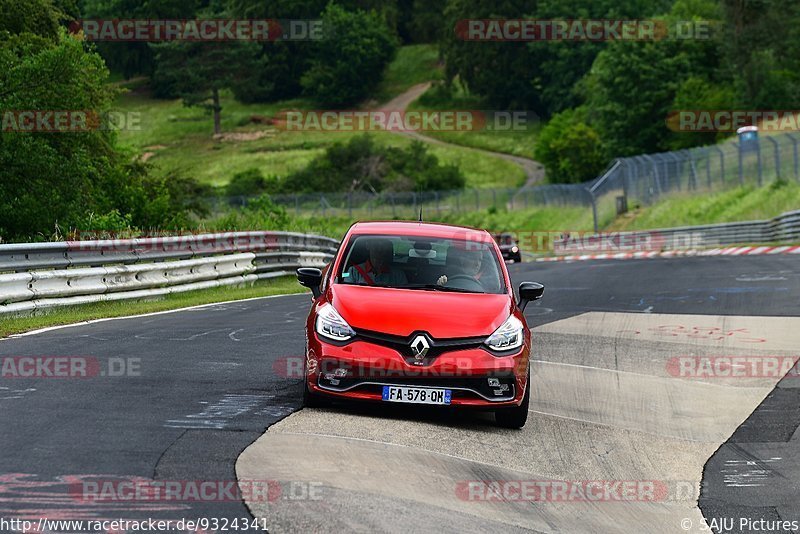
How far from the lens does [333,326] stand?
379 inches

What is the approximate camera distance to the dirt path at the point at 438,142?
107 m

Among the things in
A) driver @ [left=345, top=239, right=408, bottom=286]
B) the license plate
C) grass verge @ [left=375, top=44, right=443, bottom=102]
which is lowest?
grass verge @ [left=375, top=44, right=443, bottom=102]

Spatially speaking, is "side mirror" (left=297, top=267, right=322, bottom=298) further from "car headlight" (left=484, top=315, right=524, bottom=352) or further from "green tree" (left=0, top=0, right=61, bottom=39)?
"green tree" (left=0, top=0, right=61, bottom=39)

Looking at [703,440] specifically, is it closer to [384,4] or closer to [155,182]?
[155,182]

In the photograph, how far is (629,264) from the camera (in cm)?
3406

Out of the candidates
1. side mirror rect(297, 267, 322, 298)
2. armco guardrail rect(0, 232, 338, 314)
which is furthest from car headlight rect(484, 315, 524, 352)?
armco guardrail rect(0, 232, 338, 314)

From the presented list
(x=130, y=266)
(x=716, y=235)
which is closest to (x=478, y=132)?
(x=716, y=235)

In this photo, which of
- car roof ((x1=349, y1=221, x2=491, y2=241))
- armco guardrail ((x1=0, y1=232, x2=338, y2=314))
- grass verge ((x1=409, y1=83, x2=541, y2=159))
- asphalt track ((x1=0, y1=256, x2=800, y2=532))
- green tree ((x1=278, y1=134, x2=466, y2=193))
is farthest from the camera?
grass verge ((x1=409, y1=83, x2=541, y2=159))

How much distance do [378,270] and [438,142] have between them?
116 metres

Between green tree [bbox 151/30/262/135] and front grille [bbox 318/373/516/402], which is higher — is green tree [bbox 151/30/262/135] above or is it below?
below

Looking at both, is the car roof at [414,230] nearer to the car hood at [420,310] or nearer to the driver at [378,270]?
the driver at [378,270]

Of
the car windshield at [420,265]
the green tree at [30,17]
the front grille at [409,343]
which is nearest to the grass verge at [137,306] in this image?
the car windshield at [420,265]

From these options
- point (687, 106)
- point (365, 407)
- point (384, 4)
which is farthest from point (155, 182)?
point (384, 4)

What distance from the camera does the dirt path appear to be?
107 metres
